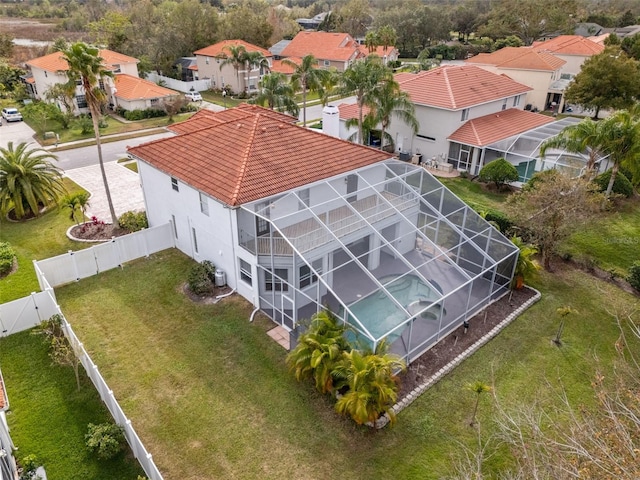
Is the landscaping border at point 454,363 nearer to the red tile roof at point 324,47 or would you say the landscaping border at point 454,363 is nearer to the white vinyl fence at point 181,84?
the white vinyl fence at point 181,84

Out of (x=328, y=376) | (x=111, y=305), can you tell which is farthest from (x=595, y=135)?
(x=111, y=305)

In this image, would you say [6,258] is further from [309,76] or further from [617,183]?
[617,183]

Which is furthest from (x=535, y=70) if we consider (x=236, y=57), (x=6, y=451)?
(x=6, y=451)

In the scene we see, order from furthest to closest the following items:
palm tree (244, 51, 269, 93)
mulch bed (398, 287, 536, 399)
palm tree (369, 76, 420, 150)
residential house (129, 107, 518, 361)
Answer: palm tree (244, 51, 269, 93) < palm tree (369, 76, 420, 150) < residential house (129, 107, 518, 361) < mulch bed (398, 287, 536, 399)

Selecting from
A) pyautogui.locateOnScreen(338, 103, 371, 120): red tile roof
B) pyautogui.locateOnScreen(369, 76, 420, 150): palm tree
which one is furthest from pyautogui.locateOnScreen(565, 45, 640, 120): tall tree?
pyautogui.locateOnScreen(338, 103, 371, 120): red tile roof

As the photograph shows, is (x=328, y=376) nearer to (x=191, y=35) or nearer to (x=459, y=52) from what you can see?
(x=191, y=35)

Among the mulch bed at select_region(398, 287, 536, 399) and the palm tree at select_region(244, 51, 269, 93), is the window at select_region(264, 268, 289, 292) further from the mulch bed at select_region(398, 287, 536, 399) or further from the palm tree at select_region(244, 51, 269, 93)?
the palm tree at select_region(244, 51, 269, 93)

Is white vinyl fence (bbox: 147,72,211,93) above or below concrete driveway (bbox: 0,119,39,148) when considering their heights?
above
